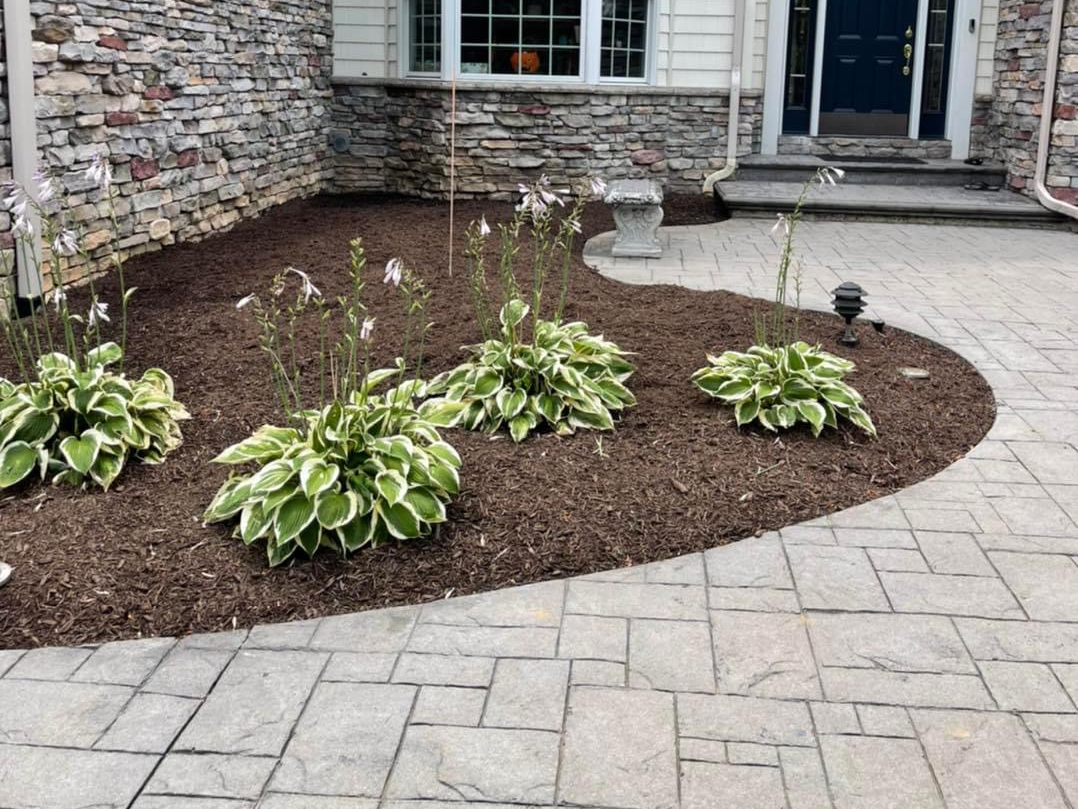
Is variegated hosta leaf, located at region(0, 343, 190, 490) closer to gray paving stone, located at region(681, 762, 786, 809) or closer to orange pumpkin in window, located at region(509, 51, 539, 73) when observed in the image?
gray paving stone, located at region(681, 762, 786, 809)

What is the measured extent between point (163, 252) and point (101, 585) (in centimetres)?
485

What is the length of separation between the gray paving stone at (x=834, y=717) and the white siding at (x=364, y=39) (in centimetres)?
971

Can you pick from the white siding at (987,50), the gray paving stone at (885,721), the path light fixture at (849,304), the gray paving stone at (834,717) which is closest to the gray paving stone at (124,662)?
the gray paving stone at (834,717)

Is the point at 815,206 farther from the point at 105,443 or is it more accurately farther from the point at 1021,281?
the point at 105,443

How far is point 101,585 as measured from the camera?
324 cm

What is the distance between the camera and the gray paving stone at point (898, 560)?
3.47 metres

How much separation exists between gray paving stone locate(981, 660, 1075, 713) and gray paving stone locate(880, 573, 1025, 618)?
294mm

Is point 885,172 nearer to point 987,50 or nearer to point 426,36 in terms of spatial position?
point 987,50

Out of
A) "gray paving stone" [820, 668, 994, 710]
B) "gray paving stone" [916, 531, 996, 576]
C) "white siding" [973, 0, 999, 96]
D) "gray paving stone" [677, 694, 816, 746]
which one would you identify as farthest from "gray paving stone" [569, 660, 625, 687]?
"white siding" [973, 0, 999, 96]

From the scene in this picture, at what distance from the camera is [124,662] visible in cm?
289

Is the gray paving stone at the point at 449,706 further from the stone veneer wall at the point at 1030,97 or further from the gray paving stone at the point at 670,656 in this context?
the stone veneer wall at the point at 1030,97

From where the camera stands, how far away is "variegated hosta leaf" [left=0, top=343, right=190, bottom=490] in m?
3.83

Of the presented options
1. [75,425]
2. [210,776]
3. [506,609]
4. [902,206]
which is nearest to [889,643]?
[506,609]

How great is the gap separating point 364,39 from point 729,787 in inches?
400
